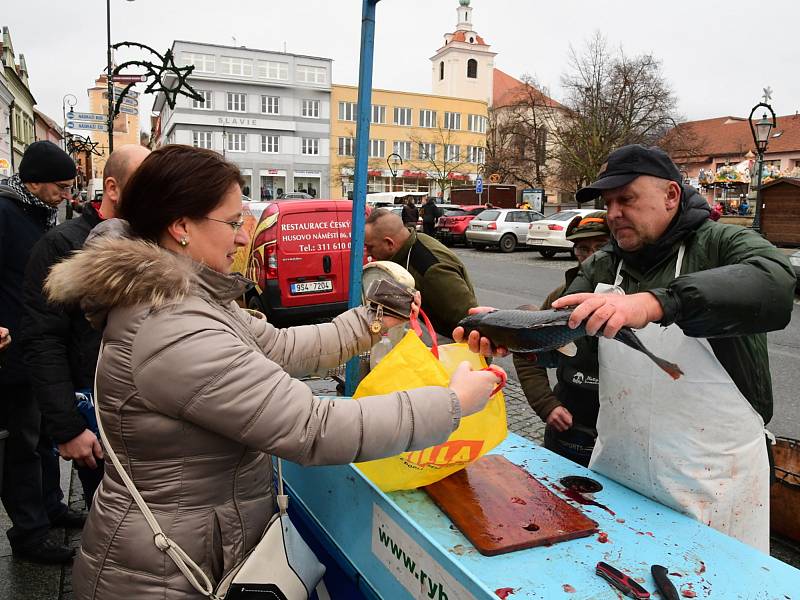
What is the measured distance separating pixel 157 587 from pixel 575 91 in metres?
42.0

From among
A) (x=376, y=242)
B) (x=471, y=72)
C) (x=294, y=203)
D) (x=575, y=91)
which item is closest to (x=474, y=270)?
(x=294, y=203)

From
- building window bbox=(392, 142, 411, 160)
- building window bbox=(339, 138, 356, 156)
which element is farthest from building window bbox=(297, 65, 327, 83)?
building window bbox=(392, 142, 411, 160)

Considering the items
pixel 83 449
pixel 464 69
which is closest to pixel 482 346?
pixel 83 449

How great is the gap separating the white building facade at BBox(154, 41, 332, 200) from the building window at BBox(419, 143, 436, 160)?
10848 mm

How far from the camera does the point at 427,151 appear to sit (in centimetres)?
6369

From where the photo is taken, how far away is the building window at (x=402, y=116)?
62000 mm

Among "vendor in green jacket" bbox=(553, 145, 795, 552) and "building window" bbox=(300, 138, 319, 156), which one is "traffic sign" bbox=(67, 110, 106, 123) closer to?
"vendor in green jacket" bbox=(553, 145, 795, 552)

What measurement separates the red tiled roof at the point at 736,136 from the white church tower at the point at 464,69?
26398mm

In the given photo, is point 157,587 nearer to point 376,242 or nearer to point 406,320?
point 406,320

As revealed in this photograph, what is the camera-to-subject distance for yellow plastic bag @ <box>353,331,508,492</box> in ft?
5.53

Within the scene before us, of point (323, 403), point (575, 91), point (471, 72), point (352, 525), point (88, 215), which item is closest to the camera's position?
point (323, 403)

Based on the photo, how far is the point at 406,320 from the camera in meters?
2.08

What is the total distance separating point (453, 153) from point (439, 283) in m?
63.5

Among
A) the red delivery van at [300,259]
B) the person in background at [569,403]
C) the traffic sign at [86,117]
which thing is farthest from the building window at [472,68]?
the person in background at [569,403]
